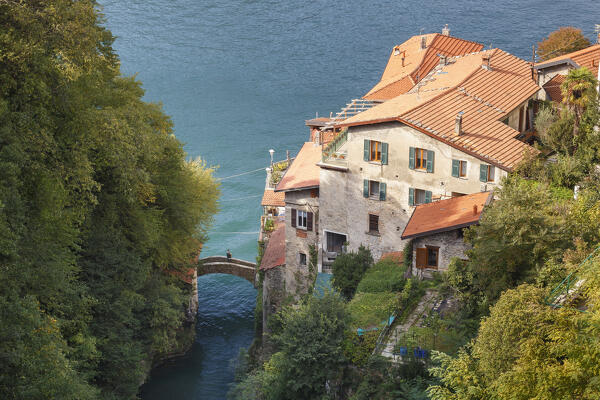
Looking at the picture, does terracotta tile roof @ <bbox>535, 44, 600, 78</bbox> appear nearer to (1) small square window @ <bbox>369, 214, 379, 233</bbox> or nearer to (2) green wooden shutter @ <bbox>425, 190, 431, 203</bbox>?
(2) green wooden shutter @ <bbox>425, 190, 431, 203</bbox>

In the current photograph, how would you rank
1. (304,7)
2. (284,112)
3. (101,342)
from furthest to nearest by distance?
(304,7), (284,112), (101,342)

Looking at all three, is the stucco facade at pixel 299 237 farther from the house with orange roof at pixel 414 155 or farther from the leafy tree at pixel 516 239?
the leafy tree at pixel 516 239

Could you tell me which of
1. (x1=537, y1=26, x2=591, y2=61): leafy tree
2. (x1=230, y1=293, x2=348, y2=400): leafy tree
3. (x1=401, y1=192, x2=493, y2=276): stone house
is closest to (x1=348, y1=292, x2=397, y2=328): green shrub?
(x1=230, y1=293, x2=348, y2=400): leafy tree

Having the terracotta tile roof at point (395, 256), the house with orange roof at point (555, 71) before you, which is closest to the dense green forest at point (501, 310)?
the terracotta tile roof at point (395, 256)

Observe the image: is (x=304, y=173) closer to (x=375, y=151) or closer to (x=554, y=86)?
(x=375, y=151)

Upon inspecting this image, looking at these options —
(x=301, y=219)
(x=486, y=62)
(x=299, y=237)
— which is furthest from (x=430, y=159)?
(x=486, y=62)

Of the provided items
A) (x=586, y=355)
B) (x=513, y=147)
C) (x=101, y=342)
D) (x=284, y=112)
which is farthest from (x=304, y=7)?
(x=586, y=355)

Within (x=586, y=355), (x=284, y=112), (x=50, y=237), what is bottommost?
(x=586, y=355)

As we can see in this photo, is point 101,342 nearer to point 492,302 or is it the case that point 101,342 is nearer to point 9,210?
point 9,210
